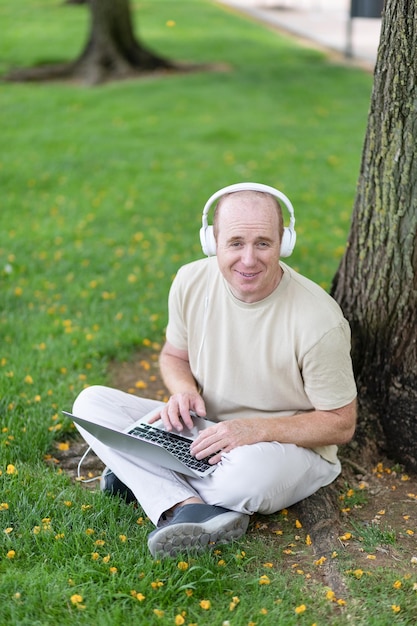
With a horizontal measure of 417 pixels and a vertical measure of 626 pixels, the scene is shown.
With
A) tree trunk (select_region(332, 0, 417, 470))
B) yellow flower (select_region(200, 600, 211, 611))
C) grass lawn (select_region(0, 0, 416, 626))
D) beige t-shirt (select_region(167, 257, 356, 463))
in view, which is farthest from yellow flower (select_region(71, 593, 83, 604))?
tree trunk (select_region(332, 0, 417, 470))

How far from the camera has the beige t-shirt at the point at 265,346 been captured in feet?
11.5

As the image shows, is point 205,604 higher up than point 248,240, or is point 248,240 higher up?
point 248,240

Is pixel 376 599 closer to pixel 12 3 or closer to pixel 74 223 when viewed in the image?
pixel 74 223

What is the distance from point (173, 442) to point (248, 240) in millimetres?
894

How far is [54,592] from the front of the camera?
3.05m

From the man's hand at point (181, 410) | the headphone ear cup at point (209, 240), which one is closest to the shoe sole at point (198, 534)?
the man's hand at point (181, 410)

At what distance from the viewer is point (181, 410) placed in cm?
364

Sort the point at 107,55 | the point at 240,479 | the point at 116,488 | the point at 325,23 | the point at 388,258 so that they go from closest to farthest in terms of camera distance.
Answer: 1. the point at 240,479
2. the point at 116,488
3. the point at 388,258
4. the point at 107,55
5. the point at 325,23

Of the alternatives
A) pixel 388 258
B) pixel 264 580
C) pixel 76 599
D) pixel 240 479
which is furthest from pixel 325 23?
pixel 76 599

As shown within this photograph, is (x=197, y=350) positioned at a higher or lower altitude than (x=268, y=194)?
lower

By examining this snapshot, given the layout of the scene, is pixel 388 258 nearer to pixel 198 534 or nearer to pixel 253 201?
pixel 253 201

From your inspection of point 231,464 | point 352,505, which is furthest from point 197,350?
point 352,505

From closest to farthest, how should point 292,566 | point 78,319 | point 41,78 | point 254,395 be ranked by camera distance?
point 292,566, point 254,395, point 78,319, point 41,78

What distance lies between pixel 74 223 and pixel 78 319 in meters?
2.22
